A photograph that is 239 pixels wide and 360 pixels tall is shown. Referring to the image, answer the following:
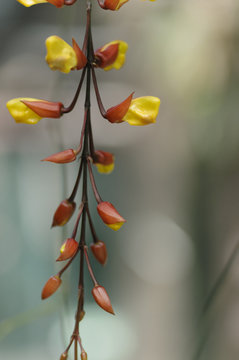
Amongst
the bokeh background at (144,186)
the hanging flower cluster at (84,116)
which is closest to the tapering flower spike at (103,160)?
the hanging flower cluster at (84,116)

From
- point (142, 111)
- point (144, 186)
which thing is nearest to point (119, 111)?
point (142, 111)

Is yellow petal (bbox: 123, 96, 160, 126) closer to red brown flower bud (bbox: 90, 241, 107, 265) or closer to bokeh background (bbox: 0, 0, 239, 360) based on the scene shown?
red brown flower bud (bbox: 90, 241, 107, 265)

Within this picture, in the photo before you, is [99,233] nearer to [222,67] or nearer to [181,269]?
[181,269]

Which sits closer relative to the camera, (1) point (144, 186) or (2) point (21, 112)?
(2) point (21, 112)

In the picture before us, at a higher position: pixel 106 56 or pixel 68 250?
pixel 106 56

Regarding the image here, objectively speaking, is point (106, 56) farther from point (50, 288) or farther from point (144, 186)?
point (144, 186)

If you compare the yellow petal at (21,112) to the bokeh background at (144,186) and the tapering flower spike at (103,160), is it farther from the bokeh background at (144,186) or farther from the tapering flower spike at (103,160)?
the bokeh background at (144,186)
